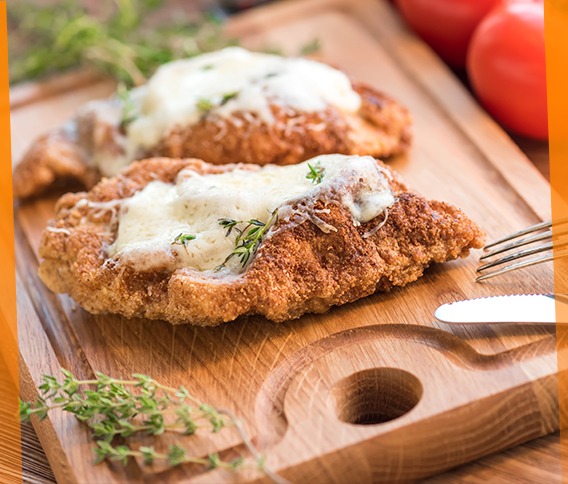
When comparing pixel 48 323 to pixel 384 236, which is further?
pixel 48 323

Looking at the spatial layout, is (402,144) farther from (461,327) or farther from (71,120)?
(71,120)

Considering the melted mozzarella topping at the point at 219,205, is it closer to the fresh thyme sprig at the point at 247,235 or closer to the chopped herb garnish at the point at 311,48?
the fresh thyme sprig at the point at 247,235

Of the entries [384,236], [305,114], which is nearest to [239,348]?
[384,236]

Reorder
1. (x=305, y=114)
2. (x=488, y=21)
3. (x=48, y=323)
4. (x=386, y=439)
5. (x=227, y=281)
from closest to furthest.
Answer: (x=386, y=439) → (x=227, y=281) → (x=48, y=323) → (x=305, y=114) → (x=488, y=21)

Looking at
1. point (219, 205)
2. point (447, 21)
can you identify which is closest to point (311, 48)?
point (447, 21)

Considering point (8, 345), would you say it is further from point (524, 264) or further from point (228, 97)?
point (524, 264)

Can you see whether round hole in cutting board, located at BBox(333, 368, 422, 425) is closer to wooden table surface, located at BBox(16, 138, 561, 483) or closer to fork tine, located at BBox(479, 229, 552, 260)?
wooden table surface, located at BBox(16, 138, 561, 483)

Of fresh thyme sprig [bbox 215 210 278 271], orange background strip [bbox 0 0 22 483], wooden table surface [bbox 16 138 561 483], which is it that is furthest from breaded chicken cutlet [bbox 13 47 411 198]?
wooden table surface [bbox 16 138 561 483]
